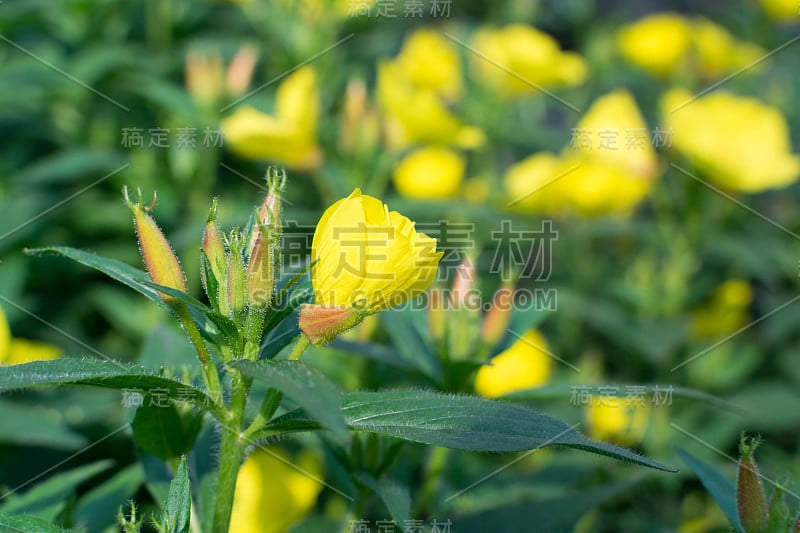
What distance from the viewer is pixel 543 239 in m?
2.04

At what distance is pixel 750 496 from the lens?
705mm

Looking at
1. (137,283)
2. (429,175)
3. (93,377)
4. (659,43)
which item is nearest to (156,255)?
(137,283)

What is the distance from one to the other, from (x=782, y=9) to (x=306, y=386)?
2.49m

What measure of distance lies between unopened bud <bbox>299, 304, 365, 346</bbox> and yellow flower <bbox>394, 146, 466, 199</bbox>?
1305 millimetres

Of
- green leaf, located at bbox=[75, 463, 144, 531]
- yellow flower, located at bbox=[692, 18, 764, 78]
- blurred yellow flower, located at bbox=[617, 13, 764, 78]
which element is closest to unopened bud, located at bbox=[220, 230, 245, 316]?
green leaf, located at bbox=[75, 463, 144, 531]

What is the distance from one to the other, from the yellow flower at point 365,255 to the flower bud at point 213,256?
0.26ft

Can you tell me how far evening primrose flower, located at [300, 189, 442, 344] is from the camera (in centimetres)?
63

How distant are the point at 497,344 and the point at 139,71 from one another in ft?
3.99

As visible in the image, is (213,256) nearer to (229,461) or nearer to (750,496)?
(229,461)

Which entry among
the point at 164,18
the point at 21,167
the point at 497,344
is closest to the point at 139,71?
the point at 164,18

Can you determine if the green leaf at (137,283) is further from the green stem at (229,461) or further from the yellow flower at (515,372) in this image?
the yellow flower at (515,372)

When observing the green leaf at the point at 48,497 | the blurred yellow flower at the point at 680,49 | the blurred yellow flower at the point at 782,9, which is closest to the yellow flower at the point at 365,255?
the green leaf at the point at 48,497

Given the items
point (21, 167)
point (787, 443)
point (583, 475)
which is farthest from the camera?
point (787, 443)

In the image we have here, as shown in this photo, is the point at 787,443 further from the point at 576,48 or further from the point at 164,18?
the point at 164,18
